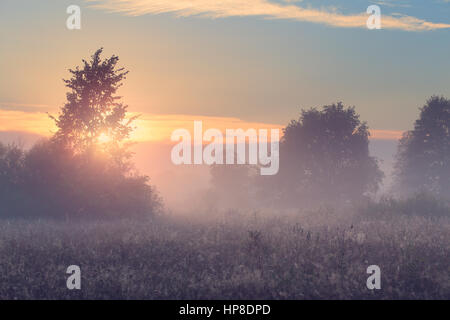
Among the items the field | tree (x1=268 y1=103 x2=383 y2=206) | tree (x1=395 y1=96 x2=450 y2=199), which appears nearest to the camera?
the field

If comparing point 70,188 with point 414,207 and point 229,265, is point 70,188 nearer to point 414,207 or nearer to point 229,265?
point 229,265

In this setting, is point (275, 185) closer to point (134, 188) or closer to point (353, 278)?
point (134, 188)

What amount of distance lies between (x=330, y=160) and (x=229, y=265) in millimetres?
26460

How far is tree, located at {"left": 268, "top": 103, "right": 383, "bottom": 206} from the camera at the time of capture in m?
34.8

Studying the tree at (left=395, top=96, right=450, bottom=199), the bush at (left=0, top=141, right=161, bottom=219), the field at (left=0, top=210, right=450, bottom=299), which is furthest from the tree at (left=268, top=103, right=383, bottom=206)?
the field at (left=0, top=210, right=450, bottom=299)

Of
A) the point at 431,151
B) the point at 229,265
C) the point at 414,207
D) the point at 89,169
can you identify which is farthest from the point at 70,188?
the point at 431,151

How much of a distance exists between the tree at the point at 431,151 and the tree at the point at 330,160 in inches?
261

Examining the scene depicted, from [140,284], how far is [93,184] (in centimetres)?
1491

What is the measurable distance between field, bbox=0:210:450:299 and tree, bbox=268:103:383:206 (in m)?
21.5

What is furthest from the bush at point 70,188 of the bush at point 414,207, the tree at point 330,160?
the tree at point 330,160

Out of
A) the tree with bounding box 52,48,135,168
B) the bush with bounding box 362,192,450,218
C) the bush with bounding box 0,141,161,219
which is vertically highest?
the tree with bounding box 52,48,135,168

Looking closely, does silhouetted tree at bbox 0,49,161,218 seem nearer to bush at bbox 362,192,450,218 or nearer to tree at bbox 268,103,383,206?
bush at bbox 362,192,450,218

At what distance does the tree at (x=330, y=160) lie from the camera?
3475 centimetres
